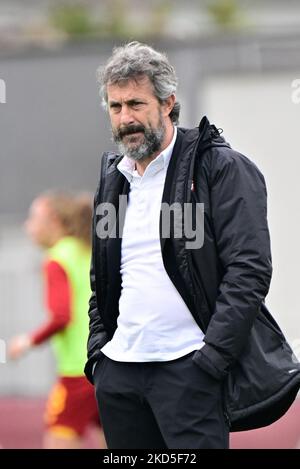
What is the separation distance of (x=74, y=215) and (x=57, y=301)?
538mm

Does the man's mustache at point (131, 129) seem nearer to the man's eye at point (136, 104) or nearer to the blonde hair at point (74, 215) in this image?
the man's eye at point (136, 104)

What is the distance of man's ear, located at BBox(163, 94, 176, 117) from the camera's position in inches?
176

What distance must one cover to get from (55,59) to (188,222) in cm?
749

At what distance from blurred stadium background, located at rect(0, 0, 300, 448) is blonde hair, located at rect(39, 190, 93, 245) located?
7.33ft

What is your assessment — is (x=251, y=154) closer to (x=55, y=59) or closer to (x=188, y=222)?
(x=55, y=59)

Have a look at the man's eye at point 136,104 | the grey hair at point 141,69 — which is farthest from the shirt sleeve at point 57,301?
the man's eye at point 136,104

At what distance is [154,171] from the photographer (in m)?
4.46

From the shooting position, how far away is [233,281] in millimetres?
4203

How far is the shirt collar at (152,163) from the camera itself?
4430 mm

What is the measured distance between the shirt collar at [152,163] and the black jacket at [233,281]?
0.19ft

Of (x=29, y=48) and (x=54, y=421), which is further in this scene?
(x=29, y=48)

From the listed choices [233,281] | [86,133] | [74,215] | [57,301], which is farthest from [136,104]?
[86,133]
